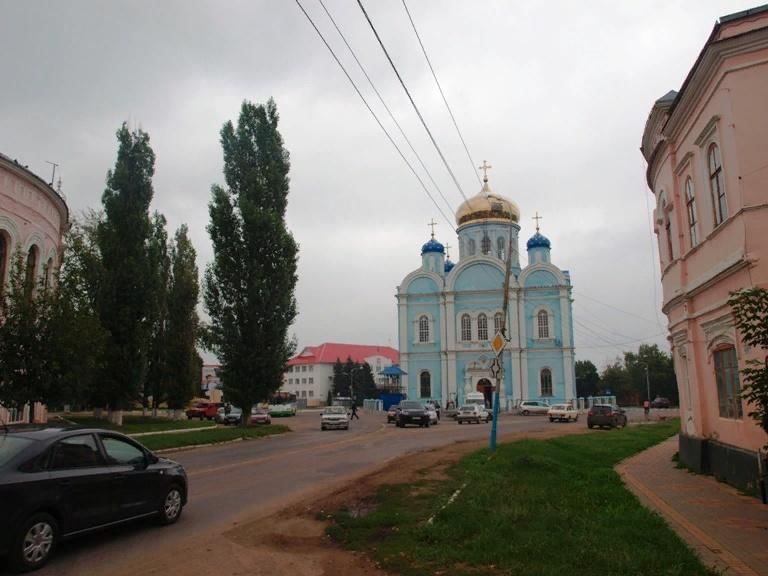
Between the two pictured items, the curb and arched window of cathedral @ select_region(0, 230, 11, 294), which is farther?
arched window of cathedral @ select_region(0, 230, 11, 294)

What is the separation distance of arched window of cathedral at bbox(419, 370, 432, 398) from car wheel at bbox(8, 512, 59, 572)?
52509 millimetres

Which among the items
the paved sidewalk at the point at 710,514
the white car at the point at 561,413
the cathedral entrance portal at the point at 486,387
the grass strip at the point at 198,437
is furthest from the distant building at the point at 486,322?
the paved sidewalk at the point at 710,514

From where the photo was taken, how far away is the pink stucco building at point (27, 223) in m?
23.1

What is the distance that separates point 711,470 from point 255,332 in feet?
69.1

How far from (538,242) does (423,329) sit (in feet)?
44.8

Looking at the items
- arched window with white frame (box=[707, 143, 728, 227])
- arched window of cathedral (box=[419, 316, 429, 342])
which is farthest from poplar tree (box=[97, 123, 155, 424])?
arched window of cathedral (box=[419, 316, 429, 342])

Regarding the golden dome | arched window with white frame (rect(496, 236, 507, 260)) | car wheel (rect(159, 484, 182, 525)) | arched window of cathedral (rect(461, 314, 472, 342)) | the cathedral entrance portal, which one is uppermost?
the golden dome

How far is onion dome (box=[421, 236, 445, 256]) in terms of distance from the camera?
205ft

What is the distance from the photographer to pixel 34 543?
6.51 metres

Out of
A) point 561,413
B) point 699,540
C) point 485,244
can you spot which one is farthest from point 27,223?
point 485,244

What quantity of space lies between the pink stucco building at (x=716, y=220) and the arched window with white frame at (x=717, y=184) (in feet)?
0.07

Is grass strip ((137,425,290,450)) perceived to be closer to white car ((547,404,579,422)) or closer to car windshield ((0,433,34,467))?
car windshield ((0,433,34,467))

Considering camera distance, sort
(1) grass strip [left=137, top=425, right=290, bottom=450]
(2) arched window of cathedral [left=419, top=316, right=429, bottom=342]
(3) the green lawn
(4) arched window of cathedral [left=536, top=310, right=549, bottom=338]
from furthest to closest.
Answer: (2) arched window of cathedral [left=419, top=316, right=429, bottom=342] < (4) arched window of cathedral [left=536, top=310, right=549, bottom=338] < (1) grass strip [left=137, top=425, right=290, bottom=450] < (3) the green lawn

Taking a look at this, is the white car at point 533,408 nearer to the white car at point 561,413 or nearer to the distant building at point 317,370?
the white car at point 561,413
